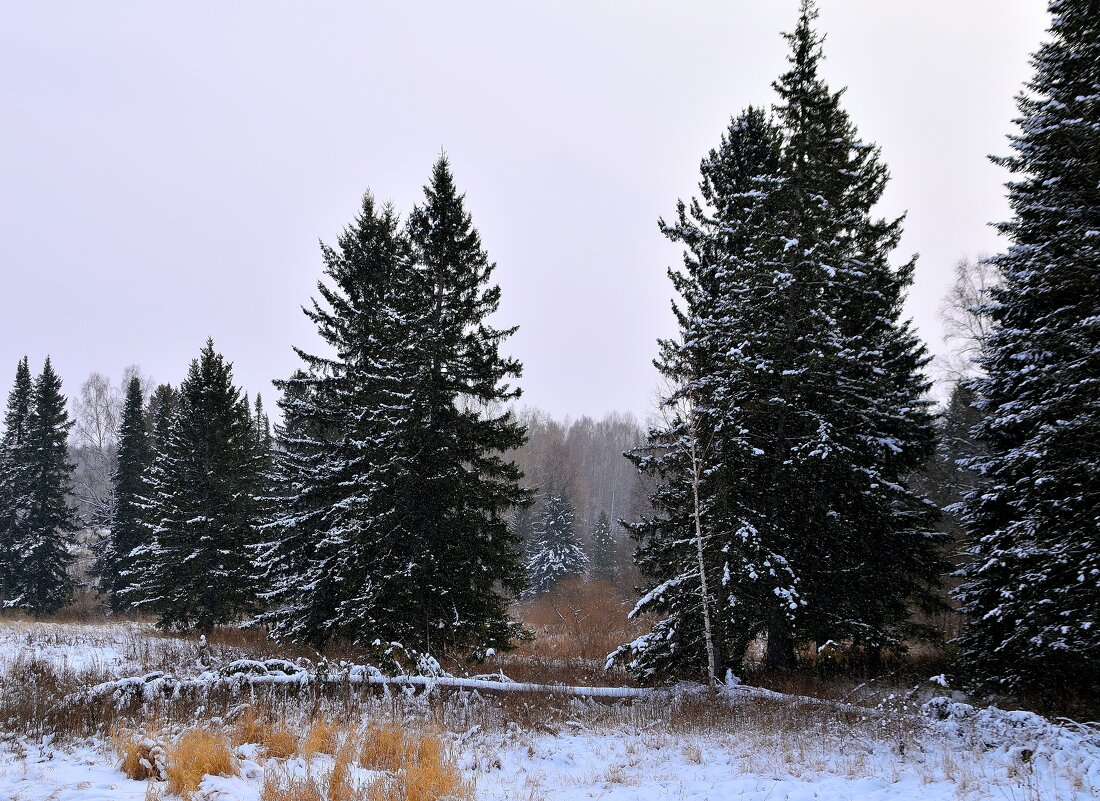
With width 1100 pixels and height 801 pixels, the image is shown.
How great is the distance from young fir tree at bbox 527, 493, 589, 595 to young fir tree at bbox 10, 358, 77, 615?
1356 inches

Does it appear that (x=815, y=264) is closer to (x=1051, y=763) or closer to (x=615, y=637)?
(x=1051, y=763)

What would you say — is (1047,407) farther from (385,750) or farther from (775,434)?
(385,750)

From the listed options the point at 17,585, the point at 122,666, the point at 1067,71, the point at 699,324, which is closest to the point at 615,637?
the point at 699,324

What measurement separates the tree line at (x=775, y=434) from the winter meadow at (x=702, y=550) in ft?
0.29

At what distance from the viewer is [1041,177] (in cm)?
1101

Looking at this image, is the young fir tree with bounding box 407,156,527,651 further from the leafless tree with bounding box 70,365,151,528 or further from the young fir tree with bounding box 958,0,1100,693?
the leafless tree with bounding box 70,365,151,528

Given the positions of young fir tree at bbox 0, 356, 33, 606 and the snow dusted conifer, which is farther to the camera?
young fir tree at bbox 0, 356, 33, 606

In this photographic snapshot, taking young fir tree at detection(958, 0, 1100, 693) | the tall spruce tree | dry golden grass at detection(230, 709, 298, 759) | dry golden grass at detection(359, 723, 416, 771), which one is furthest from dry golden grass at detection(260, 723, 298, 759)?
young fir tree at detection(958, 0, 1100, 693)

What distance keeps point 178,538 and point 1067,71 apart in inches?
1156

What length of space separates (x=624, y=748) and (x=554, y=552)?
152ft

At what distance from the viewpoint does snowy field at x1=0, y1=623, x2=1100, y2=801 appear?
6.12 meters

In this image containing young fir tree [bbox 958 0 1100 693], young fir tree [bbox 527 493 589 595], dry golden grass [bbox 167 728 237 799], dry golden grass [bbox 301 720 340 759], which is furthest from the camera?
young fir tree [bbox 527 493 589 595]

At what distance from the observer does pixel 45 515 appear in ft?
129

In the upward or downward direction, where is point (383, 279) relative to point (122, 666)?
upward
